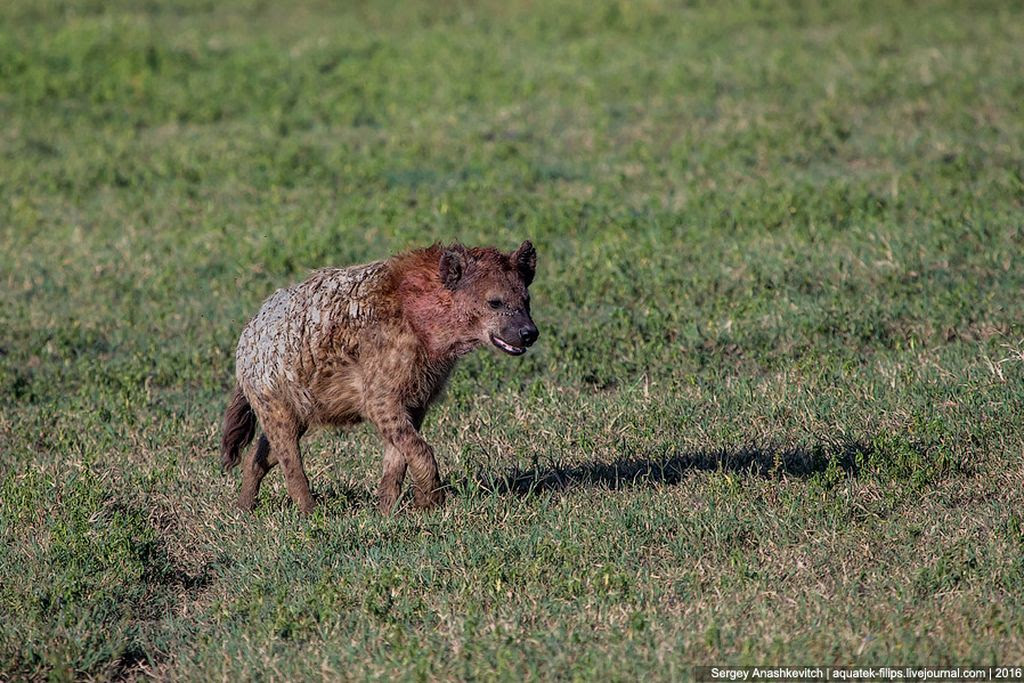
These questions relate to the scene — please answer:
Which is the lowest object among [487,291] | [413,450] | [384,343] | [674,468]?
[674,468]

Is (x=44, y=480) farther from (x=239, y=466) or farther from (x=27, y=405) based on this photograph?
(x=27, y=405)

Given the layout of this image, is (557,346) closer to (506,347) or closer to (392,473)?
(392,473)

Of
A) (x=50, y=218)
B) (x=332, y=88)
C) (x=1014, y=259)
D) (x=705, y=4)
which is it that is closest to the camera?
(x=1014, y=259)

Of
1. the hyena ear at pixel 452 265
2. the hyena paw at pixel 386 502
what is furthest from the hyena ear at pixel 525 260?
the hyena paw at pixel 386 502

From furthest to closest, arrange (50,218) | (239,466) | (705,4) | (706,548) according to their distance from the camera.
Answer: (705,4) < (50,218) < (239,466) < (706,548)

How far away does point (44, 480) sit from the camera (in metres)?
8.07

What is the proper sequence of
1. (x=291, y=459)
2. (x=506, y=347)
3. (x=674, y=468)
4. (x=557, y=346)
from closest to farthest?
1. (x=506, y=347)
2. (x=291, y=459)
3. (x=674, y=468)
4. (x=557, y=346)

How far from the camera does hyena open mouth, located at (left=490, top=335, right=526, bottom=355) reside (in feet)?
23.6

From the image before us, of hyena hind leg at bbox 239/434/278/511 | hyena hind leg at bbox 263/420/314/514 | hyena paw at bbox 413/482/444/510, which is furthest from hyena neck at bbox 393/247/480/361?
hyena hind leg at bbox 239/434/278/511

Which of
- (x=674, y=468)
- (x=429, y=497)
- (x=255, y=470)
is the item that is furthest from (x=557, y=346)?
(x=429, y=497)

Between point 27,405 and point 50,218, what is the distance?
5168mm

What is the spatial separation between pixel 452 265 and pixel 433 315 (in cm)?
30

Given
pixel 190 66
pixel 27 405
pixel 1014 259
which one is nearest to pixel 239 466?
pixel 27 405

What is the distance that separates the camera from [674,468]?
795 centimetres
